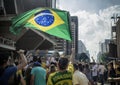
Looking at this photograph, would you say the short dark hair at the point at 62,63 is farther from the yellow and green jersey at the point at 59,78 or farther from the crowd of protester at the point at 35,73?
the yellow and green jersey at the point at 59,78

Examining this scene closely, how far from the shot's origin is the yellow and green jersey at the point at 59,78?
717 cm

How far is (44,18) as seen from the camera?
10.8 metres

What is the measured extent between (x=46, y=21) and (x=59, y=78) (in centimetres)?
364

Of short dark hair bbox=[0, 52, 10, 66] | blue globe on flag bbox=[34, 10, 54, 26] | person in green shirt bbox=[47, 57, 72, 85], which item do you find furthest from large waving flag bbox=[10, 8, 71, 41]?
short dark hair bbox=[0, 52, 10, 66]

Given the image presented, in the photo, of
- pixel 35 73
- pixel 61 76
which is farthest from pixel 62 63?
pixel 35 73

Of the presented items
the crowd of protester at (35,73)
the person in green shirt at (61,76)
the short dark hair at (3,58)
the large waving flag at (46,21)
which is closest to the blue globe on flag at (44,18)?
the large waving flag at (46,21)

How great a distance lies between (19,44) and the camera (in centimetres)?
4309

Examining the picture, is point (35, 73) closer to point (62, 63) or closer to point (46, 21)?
point (46, 21)

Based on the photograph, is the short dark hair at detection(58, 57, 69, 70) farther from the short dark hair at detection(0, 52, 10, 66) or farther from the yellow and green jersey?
the short dark hair at detection(0, 52, 10, 66)

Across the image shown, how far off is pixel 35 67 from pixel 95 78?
52.1 ft

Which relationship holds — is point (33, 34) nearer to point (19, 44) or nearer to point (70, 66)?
point (19, 44)

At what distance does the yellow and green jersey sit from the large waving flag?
8.91 feet

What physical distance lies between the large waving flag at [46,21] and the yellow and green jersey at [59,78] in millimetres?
2715

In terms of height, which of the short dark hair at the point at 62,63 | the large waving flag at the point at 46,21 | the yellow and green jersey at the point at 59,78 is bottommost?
the yellow and green jersey at the point at 59,78
